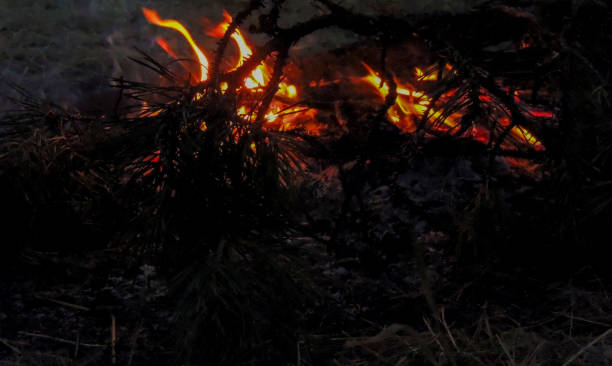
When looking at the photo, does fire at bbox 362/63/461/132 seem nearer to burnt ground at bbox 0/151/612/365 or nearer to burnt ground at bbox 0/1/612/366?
burnt ground at bbox 0/1/612/366

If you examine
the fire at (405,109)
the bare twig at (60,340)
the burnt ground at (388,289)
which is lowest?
the bare twig at (60,340)

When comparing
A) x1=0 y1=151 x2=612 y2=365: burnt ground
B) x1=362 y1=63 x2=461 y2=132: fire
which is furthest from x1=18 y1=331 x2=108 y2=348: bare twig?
x1=362 y1=63 x2=461 y2=132: fire

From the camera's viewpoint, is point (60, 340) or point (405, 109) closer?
point (60, 340)

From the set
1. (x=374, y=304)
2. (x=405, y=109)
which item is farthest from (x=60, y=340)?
(x=405, y=109)

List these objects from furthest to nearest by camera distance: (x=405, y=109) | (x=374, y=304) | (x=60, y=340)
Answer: (x=405, y=109) → (x=374, y=304) → (x=60, y=340)

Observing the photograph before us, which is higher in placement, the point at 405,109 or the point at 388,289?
the point at 405,109

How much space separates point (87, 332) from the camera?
4.38ft

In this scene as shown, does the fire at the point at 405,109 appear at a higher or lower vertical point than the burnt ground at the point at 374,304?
higher

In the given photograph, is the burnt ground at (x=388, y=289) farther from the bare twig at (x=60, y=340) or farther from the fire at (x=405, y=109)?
the fire at (x=405, y=109)

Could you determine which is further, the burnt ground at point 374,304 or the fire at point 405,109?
the fire at point 405,109

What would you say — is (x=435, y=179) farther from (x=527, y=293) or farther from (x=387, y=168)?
(x=527, y=293)

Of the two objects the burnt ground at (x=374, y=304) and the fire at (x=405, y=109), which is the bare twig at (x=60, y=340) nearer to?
the burnt ground at (x=374, y=304)

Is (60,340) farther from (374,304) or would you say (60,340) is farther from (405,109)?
(405,109)

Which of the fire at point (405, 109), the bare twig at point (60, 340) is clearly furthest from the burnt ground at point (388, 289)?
the fire at point (405, 109)
